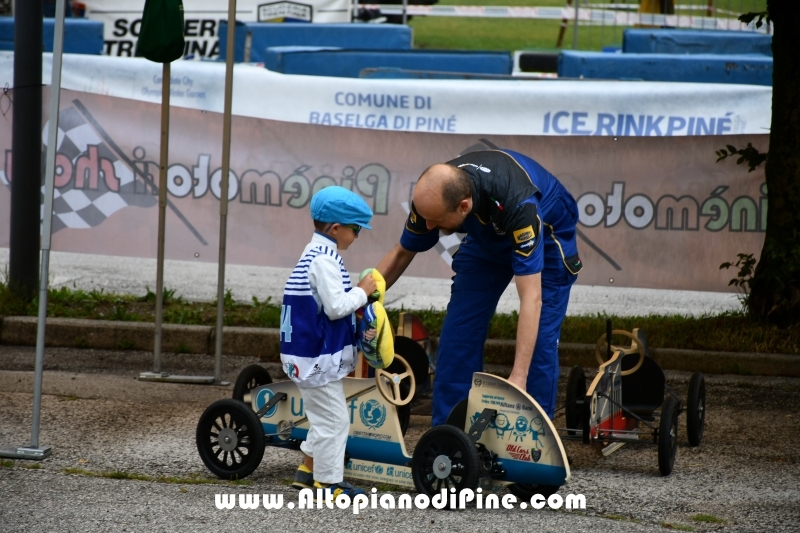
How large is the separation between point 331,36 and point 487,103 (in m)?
6.66

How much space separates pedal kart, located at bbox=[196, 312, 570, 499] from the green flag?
225 centimetres

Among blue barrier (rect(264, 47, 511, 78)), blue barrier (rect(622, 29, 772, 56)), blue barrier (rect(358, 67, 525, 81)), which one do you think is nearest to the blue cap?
blue barrier (rect(358, 67, 525, 81))

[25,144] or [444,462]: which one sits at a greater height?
[25,144]

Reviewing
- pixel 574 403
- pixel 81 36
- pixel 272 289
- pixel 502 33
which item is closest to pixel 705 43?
pixel 272 289

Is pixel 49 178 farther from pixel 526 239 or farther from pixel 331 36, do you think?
pixel 331 36

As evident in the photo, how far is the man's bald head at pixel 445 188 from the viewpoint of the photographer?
14.1 feet

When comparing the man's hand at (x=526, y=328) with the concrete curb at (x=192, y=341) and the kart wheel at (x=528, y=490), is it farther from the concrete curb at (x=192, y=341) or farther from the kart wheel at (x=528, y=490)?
the concrete curb at (x=192, y=341)

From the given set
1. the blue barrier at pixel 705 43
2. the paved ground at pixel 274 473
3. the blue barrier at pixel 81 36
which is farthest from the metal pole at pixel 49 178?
the blue barrier at pixel 705 43

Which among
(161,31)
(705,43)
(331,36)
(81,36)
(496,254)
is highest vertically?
(331,36)

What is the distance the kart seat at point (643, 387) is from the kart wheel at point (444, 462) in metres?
1.44

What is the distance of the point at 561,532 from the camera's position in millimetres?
4105

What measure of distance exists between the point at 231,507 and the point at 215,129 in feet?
15.4

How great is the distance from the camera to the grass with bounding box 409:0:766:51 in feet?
66.1

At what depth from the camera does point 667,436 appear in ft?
15.8
